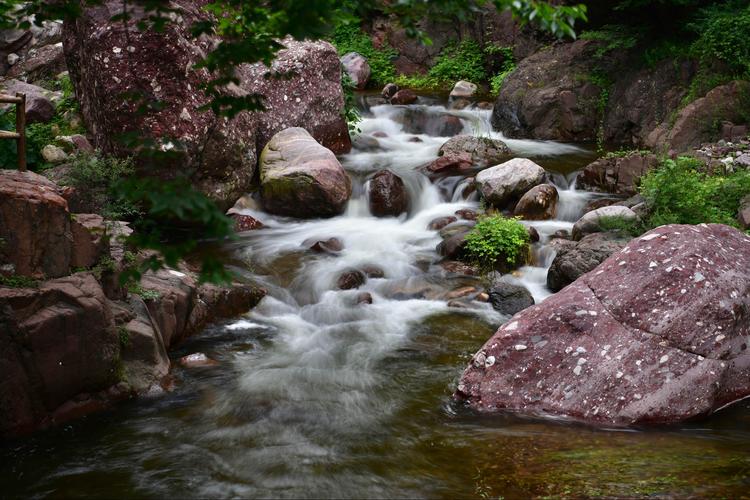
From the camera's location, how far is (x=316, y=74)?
13.5 m

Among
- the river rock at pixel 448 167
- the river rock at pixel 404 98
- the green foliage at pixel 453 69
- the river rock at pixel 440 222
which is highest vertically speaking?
the green foliage at pixel 453 69

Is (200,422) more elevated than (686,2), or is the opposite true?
(686,2)

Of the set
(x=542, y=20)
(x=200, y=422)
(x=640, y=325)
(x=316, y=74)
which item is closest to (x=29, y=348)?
(x=200, y=422)

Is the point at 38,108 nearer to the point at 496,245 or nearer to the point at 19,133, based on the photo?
the point at 19,133

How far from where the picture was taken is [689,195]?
27.2 ft

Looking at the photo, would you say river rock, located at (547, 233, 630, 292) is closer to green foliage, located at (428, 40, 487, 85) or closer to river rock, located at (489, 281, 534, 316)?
river rock, located at (489, 281, 534, 316)

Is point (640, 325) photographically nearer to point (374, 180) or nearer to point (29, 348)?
point (29, 348)

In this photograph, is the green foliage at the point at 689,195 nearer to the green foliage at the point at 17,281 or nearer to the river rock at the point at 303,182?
the river rock at the point at 303,182

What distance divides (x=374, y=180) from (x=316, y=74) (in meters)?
3.18

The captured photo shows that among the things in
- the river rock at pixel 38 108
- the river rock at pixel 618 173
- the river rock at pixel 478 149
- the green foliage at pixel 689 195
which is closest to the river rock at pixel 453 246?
the green foliage at pixel 689 195

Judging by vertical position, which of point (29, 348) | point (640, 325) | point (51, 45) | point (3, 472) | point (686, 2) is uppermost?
point (686, 2)

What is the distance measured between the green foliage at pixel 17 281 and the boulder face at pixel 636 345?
3688 millimetres

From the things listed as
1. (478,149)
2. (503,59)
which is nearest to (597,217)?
(478,149)

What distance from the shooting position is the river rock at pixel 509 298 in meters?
8.14
